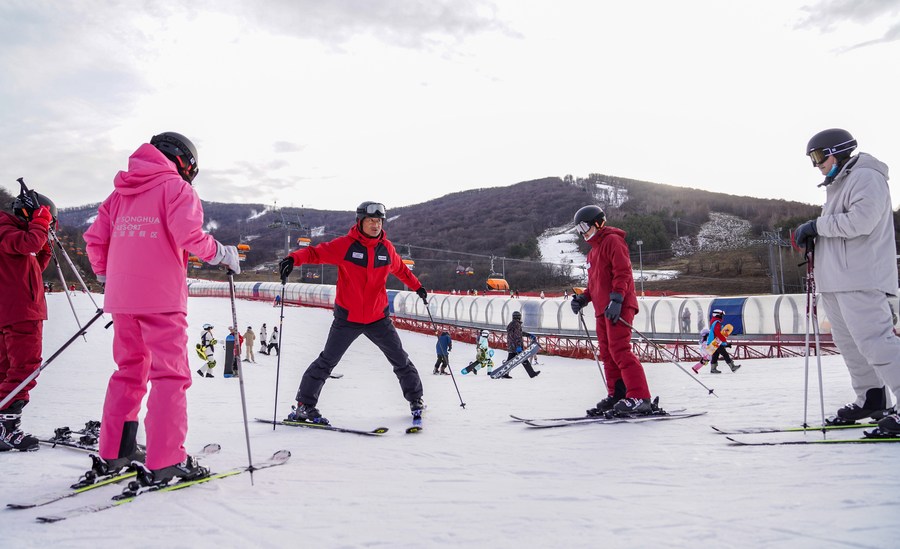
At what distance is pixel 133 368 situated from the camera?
292cm

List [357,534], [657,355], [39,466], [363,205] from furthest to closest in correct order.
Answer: [657,355] < [363,205] < [39,466] < [357,534]

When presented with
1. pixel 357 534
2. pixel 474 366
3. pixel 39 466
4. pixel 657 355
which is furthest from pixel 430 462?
pixel 657 355

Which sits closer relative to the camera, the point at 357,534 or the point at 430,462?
the point at 357,534


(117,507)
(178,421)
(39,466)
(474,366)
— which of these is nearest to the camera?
(117,507)

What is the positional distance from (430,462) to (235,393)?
613 centimetres

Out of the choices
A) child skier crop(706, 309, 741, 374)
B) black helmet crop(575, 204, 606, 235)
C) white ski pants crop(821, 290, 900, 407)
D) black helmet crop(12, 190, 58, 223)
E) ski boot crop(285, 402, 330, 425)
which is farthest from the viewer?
child skier crop(706, 309, 741, 374)

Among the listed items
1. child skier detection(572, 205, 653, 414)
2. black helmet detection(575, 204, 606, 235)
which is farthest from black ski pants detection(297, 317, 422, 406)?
black helmet detection(575, 204, 606, 235)

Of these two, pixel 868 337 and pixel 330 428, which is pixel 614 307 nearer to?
pixel 868 337

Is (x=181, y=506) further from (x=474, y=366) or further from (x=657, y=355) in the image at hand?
(x=657, y=355)

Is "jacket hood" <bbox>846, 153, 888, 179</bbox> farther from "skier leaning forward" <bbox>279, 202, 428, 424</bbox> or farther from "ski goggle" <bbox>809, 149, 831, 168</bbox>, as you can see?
"skier leaning forward" <bbox>279, 202, 428, 424</bbox>

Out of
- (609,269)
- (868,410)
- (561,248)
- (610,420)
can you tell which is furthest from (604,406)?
(561,248)

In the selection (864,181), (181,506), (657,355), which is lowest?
(657,355)

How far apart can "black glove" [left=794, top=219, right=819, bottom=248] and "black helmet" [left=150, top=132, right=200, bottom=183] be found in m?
3.89

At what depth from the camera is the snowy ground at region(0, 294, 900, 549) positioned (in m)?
2.02
